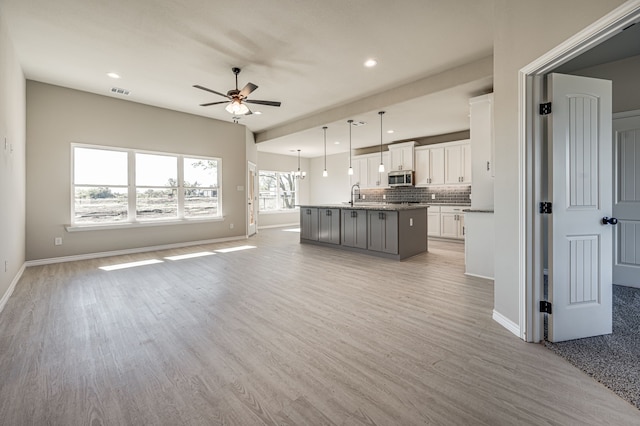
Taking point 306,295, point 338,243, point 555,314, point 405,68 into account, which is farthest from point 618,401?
point 338,243

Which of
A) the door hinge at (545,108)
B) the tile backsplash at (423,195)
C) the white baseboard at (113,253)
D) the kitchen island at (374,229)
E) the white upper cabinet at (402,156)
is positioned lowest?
the white baseboard at (113,253)

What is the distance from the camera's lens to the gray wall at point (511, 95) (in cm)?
206

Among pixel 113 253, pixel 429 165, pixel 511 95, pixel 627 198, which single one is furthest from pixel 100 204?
pixel 627 198

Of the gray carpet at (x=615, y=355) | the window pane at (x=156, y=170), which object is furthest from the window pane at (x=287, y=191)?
the gray carpet at (x=615, y=355)

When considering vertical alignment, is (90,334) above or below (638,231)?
below

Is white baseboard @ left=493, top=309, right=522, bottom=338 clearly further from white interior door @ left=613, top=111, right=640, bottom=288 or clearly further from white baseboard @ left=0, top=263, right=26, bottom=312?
white baseboard @ left=0, top=263, right=26, bottom=312

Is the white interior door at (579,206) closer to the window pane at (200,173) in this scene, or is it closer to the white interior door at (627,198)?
the white interior door at (627,198)

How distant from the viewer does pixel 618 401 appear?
1.57m

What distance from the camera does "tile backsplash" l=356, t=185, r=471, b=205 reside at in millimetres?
7618

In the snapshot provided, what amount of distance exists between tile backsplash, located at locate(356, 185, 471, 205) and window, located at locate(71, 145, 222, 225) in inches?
199

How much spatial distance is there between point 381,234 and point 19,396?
4.80 m

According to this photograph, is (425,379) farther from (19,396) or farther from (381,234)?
(381,234)

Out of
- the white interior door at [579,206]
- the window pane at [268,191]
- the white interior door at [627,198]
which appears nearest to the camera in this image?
the white interior door at [579,206]

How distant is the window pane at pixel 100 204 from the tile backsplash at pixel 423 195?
693 centimetres
